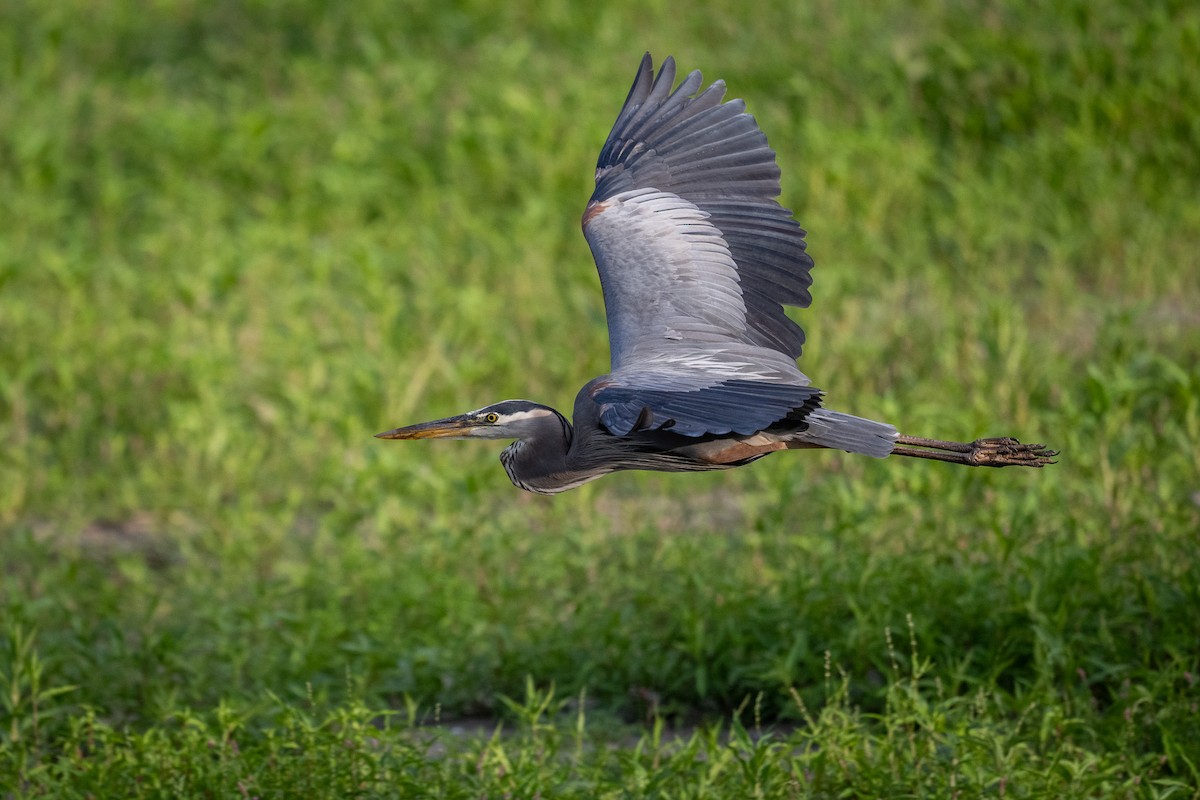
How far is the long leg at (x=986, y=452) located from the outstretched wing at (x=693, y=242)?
14.9 inches

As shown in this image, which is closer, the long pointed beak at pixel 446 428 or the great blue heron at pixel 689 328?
the great blue heron at pixel 689 328

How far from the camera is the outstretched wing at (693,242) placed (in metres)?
4.30

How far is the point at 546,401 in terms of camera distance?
23.3ft

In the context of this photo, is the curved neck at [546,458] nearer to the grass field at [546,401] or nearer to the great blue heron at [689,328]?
the great blue heron at [689,328]

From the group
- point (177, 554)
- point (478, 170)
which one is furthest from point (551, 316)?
point (177, 554)

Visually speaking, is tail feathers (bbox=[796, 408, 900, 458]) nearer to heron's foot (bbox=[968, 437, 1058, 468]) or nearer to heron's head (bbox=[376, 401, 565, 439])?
heron's foot (bbox=[968, 437, 1058, 468])

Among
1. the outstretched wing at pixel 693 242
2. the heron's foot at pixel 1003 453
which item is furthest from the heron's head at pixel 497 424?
the heron's foot at pixel 1003 453

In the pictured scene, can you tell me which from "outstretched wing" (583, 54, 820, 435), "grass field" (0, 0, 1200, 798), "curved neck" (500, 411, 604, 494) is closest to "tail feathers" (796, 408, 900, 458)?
"outstretched wing" (583, 54, 820, 435)

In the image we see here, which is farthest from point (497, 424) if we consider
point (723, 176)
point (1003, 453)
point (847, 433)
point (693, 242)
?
point (1003, 453)

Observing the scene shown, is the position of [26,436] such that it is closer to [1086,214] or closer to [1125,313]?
[1125,313]

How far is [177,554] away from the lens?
20.7 ft

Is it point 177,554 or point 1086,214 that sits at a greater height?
point 1086,214

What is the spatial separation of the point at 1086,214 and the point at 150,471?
465 cm

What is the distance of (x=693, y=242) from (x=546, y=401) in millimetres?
2583
